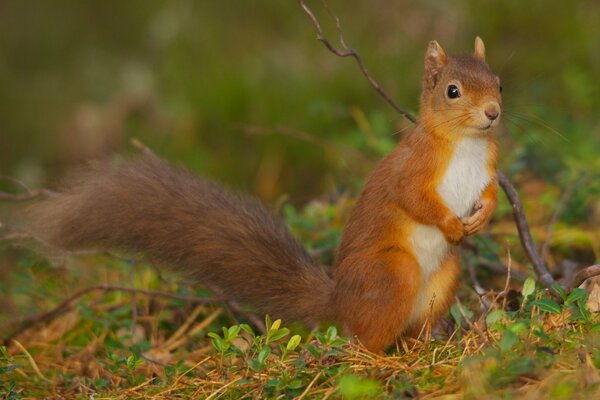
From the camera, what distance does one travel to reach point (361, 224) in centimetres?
265

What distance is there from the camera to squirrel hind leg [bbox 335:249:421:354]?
255cm

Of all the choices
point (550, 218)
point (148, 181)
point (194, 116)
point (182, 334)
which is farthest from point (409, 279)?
point (194, 116)

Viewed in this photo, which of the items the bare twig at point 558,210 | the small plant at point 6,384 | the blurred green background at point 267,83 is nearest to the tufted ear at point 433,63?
the bare twig at point 558,210

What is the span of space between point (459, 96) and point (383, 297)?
549mm

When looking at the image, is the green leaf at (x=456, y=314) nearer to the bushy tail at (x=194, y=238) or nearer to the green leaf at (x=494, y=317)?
the green leaf at (x=494, y=317)

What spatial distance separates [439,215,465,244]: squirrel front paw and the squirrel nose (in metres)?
0.26

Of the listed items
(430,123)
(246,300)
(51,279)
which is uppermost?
(430,123)

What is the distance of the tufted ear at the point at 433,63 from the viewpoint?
274 centimetres

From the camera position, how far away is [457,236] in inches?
102

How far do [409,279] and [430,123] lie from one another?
415 mm

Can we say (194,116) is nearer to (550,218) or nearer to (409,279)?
(550,218)

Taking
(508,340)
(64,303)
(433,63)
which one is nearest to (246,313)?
(64,303)

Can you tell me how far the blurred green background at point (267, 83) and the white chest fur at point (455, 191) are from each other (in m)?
1.76

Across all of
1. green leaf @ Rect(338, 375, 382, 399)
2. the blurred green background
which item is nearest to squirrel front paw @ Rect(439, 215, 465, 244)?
green leaf @ Rect(338, 375, 382, 399)
